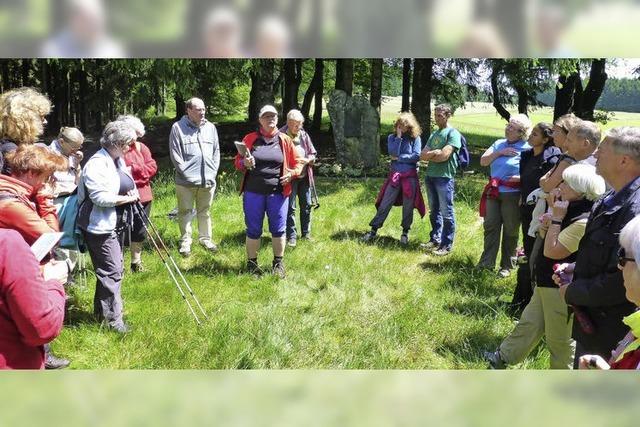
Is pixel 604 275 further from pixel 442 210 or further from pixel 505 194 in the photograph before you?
pixel 442 210

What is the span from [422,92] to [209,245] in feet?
28.3

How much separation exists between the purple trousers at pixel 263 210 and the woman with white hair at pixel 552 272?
250 centimetres

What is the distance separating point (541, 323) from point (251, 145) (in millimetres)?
3260

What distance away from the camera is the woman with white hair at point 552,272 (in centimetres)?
303

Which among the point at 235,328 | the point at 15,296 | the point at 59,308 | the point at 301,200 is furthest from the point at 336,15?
the point at 301,200

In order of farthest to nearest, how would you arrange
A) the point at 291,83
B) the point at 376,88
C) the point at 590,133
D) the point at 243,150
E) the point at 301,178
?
the point at 291,83, the point at 376,88, the point at 301,178, the point at 243,150, the point at 590,133

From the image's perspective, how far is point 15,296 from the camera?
1659mm

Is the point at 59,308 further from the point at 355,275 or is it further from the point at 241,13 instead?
the point at 355,275

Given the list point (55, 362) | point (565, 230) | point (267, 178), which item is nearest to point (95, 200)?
Result: point (55, 362)

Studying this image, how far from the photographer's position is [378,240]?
722 cm

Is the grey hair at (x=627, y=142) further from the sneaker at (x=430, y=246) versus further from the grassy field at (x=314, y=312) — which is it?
the sneaker at (x=430, y=246)

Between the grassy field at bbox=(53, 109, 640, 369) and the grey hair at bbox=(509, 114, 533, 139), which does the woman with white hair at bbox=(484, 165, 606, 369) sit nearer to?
the grassy field at bbox=(53, 109, 640, 369)

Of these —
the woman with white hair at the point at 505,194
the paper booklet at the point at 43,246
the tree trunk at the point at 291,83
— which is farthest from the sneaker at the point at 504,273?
the tree trunk at the point at 291,83

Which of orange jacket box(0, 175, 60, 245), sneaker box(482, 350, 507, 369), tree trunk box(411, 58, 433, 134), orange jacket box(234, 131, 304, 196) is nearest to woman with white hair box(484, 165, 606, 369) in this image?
sneaker box(482, 350, 507, 369)
